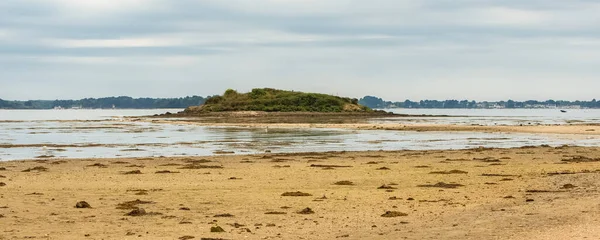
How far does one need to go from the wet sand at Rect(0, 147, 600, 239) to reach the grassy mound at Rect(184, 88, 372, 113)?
123156mm

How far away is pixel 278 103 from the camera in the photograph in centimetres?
15450

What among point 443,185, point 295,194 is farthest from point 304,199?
point 443,185

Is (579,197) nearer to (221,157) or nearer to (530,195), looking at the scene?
(530,195)

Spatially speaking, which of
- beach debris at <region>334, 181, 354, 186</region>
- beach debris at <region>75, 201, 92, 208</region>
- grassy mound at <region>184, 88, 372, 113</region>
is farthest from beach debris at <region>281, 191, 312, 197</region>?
grassy mound at <region>184, 88, 372, 113</region>

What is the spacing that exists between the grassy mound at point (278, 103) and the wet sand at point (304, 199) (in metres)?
123

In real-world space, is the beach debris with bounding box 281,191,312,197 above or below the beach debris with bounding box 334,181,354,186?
above

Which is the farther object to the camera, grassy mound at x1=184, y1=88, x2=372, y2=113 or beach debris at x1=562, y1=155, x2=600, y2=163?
grassy mound at x1=184, y1=88, x2=372, y2=113

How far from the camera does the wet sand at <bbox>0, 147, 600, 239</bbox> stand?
41.1 ft

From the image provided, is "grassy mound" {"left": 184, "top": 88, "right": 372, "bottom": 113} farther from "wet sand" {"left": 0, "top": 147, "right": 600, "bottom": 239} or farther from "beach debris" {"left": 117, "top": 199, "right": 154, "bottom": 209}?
"beach debris" {"left": 117, "top": 199, "right": 154, "bottom": 209}

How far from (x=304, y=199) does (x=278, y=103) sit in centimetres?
13786

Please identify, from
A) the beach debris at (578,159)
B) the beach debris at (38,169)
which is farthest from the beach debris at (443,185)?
the beach debris at (38,169)

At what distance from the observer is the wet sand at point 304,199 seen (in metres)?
12.5

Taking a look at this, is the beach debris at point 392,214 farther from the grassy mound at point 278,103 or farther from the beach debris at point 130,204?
the grassy mound at point 278,103

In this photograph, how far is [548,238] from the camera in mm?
11258
